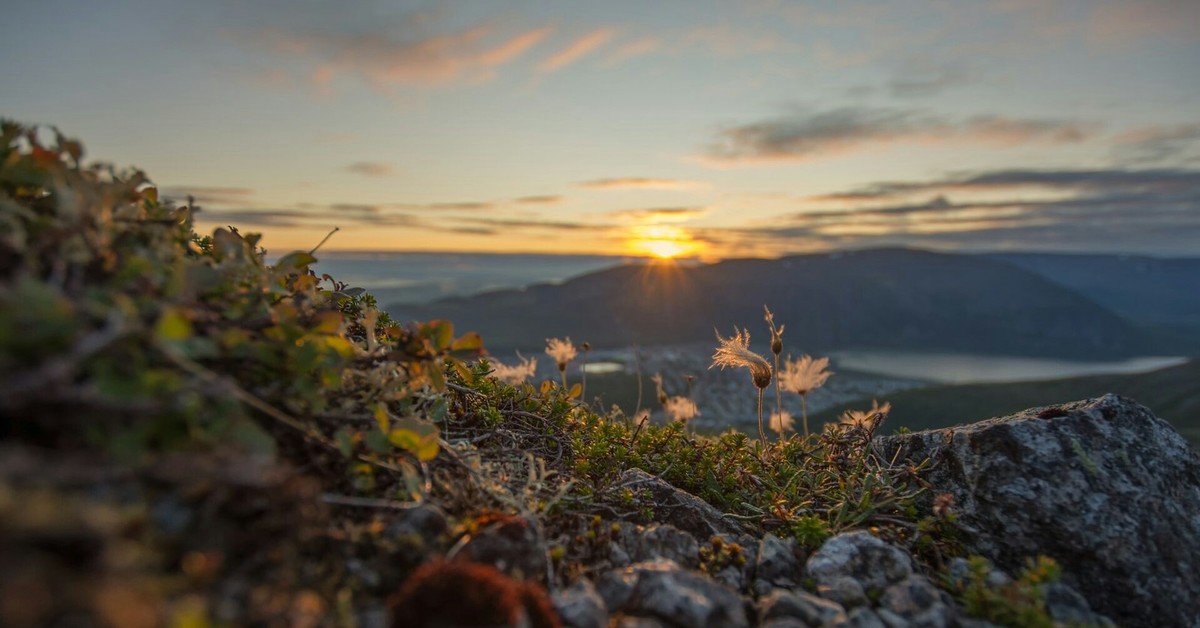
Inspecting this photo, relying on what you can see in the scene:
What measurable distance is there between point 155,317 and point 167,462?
2.73 feet

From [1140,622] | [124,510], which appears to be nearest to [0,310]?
[124,510]

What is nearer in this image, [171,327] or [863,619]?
[171,327]

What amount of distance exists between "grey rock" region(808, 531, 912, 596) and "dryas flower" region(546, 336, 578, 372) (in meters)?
4.10

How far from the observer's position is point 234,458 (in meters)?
2.44

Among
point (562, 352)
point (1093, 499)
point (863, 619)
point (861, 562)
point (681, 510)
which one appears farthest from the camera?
point (562, 352)

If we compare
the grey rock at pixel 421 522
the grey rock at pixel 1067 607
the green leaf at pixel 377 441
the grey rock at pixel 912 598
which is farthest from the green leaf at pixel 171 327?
the grey rock at pixel 1067 607

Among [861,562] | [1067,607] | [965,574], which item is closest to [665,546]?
[861,562]

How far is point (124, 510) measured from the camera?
215cm

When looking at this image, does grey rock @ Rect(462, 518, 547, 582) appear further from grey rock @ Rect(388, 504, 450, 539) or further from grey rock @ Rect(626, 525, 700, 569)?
grey rock @ Rect(626, 525, 700, 569)

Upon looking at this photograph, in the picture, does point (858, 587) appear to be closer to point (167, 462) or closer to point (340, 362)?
point (340, 362)

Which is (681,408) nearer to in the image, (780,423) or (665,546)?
(780,423)

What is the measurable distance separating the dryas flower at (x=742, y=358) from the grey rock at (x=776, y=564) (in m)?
1.91

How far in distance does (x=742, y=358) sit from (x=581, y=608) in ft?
13.0

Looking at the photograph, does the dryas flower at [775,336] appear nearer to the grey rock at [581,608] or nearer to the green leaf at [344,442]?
the grey rock at [581,608]
